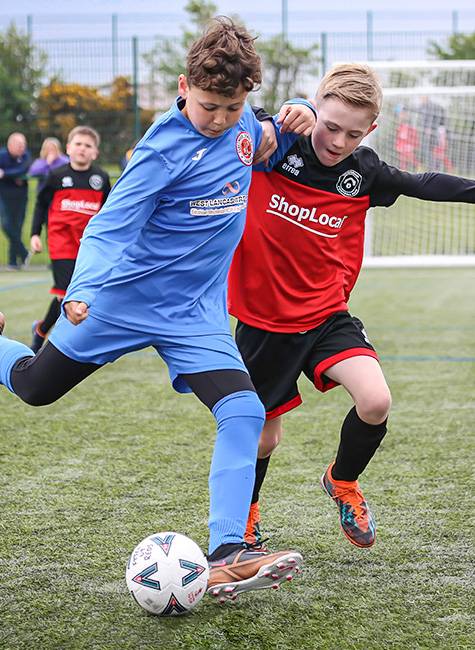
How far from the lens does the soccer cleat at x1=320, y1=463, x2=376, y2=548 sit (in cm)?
325

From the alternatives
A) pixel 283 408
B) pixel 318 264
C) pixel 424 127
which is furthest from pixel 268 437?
pixel 424 127

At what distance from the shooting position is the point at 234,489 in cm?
280

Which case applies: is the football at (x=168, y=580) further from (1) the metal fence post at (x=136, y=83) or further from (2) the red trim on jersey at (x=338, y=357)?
(1) the metal fence post at (x=136, y=83)

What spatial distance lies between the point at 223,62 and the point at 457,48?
54.5ft

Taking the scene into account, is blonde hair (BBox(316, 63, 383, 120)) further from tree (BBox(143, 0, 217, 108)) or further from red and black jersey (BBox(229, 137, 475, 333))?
tree (BBox(143, 0, 217, 108))

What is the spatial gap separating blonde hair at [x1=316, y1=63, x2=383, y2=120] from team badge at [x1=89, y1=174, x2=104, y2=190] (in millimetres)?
4475

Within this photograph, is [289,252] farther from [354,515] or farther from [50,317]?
[50,317]

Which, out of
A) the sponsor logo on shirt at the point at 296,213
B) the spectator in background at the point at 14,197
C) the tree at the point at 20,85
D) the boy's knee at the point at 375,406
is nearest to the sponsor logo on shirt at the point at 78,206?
the sponsor logo on shirt at the point at 296,213

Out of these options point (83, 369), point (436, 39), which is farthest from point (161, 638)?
point (436, 39)

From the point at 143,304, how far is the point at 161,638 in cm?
96

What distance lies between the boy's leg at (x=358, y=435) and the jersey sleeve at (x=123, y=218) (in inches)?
34.9

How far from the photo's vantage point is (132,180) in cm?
284

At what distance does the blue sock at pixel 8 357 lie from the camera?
10.8 ft

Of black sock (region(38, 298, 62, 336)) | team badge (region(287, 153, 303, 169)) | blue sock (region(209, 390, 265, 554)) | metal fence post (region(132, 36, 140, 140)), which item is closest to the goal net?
black sock (region(38, 298, 62, 336))
